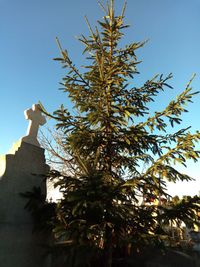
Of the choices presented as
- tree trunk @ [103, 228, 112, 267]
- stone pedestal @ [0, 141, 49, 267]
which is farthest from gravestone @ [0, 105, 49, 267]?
tree trunk @ [103, 228, 112, 267]

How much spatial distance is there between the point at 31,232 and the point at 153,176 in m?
3.64

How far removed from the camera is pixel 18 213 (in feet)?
21.5

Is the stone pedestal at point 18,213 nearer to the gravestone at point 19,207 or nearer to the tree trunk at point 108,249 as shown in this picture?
the gravestone at point 19,207

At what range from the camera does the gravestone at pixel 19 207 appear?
6211mm

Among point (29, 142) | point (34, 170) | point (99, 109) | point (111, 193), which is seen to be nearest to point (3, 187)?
point (34, 170)

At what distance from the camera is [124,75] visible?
8172 millimetres

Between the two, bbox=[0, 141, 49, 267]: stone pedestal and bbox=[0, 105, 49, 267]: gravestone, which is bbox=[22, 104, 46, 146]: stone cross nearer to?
bbox=[0, 105, 49, 267]: gravestone

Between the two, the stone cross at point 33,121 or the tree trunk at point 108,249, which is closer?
the tree trunk at point 108,249

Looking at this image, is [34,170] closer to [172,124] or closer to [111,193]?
[111,193]

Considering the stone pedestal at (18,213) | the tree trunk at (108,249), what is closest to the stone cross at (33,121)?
the stone pedestal at (18,213)

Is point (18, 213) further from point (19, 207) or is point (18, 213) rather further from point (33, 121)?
point (33, 121)

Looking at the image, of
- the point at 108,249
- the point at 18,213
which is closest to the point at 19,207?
the point at 18,213

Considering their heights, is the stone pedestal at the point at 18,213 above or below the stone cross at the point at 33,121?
below

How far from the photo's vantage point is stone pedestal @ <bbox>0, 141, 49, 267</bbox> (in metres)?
6.20
